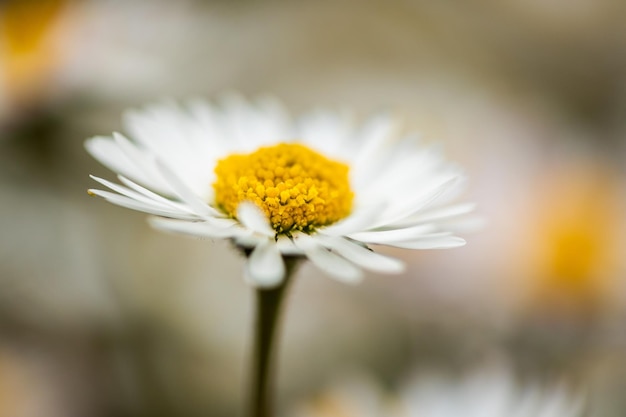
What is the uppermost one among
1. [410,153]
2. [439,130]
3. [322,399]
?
[439,130]

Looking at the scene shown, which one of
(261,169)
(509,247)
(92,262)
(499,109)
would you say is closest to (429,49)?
(499,109)

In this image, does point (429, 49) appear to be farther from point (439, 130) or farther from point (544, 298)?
point (544, 298)

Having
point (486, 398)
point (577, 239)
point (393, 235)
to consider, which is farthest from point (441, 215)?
point (577, 239)

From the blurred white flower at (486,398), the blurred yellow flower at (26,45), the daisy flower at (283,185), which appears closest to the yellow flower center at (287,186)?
the daisy flower at (283,185)

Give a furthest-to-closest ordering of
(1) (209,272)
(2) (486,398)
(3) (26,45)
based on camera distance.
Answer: (1) (209,272) → (3) (26,45) → (2) (486,398)

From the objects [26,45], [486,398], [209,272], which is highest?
[26,45]

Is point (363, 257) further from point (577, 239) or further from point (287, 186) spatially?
point (577, 239)
